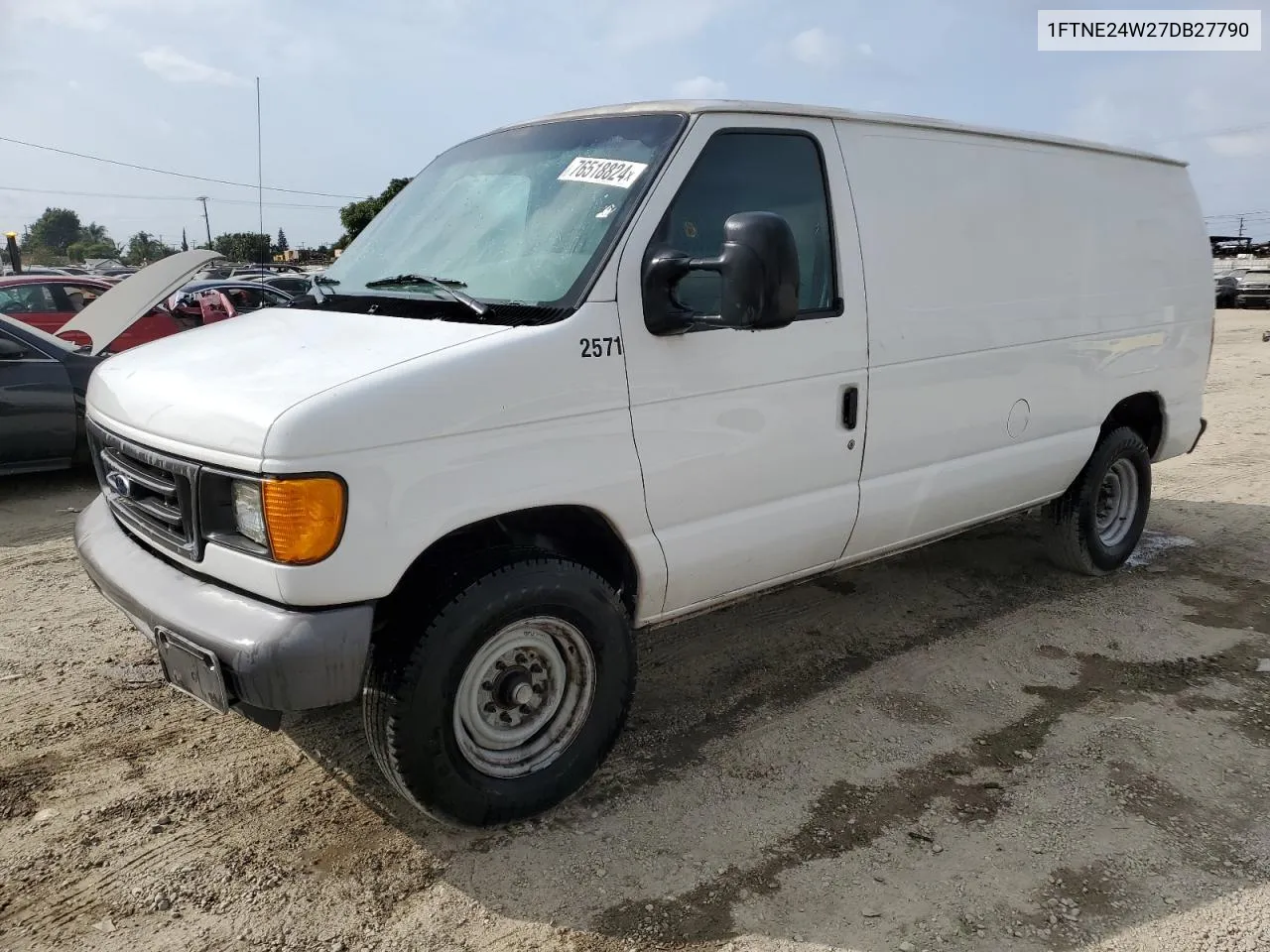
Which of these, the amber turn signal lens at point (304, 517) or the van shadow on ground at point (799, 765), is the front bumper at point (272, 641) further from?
the van shadow on ground at point (799, 765)

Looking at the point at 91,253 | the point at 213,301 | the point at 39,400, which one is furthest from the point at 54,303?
the point at 91,253

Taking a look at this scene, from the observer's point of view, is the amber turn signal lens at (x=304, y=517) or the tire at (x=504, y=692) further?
the tire at (x=504, y=692)

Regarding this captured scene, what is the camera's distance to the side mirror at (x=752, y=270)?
285 centimetres

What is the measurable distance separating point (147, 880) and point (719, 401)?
229 centimetres

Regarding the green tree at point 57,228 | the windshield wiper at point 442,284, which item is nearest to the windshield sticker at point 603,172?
the windshield wiper at point 442,284

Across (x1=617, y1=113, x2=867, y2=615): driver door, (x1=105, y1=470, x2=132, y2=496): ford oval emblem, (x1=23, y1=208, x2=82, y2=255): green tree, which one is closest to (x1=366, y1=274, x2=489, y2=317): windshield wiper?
(x1=617, y1=113, x2=867, y2=615): driver door

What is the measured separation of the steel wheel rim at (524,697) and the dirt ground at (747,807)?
0.79 ft

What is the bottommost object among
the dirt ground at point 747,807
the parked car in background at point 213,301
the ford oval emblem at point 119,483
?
the dirt ground at point 747,807

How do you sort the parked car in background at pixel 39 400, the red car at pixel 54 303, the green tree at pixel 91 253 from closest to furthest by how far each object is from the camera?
the parked car in background at pixel 39 400 → the red car at pixel 54 303 → the green tree at pixel 91 253

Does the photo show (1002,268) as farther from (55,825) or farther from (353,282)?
(55,825)

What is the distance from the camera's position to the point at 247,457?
2551mm

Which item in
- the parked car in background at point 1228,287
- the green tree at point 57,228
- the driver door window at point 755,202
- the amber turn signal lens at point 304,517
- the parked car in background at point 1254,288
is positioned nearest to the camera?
the amber turn signal lens at point 304,517

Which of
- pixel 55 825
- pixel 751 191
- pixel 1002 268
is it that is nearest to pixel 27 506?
pixel 55 825

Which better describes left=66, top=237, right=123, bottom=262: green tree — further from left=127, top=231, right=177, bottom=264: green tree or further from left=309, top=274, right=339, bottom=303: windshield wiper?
left=309, top=274, right=339, bottom=303: windshield wiper
